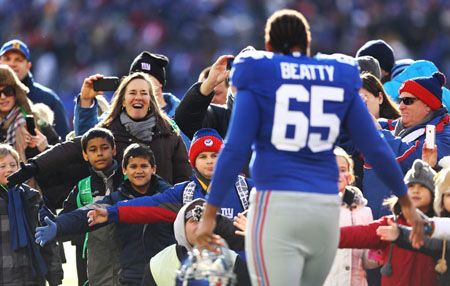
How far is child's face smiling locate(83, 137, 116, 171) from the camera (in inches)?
404

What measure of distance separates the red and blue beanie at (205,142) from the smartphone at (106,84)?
5.15ft

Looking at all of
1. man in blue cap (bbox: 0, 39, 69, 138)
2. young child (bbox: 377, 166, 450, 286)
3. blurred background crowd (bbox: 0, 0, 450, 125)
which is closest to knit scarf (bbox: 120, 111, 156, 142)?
young child (bbox: 377, 166, 450, 286)

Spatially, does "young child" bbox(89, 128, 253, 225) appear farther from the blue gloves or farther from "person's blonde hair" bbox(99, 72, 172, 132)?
"person's blonde hair" bbox(99, 72, 172, 132)

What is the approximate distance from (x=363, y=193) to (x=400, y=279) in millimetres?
1246

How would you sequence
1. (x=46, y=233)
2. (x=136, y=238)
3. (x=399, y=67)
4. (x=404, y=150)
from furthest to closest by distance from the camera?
(x=399, y=67), (x=404, y=150), (x=136, y=238), (x=46, y=233)

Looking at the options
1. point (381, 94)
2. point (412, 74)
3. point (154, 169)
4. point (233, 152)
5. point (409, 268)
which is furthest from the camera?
point (412, 74)

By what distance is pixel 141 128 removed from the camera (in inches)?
411

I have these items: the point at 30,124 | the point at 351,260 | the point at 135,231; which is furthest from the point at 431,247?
the point at 30,124

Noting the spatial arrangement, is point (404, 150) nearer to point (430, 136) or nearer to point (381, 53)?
point (430, 136)

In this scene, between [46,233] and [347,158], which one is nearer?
[46,233]

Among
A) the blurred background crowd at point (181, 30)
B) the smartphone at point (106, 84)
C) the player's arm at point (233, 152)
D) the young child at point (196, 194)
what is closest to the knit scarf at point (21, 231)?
the young child at point (196, 194)

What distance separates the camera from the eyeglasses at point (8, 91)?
1148 centimetres

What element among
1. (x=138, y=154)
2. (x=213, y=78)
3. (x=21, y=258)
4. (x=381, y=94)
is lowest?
(x=21, y=258)

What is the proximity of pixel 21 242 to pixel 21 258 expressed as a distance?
13 cm
